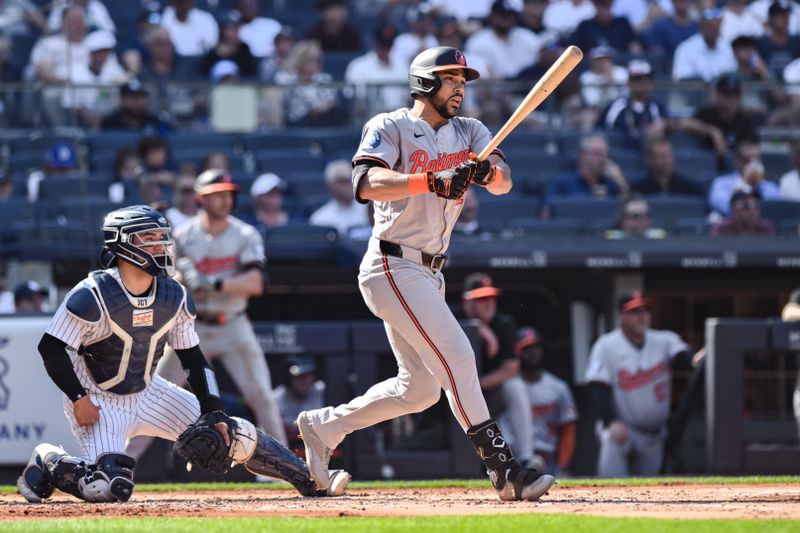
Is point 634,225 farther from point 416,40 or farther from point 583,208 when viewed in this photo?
point 416,40

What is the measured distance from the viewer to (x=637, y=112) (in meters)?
11.3

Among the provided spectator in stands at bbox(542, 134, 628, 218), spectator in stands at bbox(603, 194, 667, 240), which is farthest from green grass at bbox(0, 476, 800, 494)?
spectator in stands at bbox(542, 134, 628, 218)

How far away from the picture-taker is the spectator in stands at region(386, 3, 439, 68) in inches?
476

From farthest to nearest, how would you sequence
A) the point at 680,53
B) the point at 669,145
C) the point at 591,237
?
the point at 680,53 < the point at 669,145 < the point at 591,237

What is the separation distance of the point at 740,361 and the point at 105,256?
4.58m

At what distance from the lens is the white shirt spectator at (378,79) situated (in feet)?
36.0

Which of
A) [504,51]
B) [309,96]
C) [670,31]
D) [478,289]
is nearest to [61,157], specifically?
[309,96]

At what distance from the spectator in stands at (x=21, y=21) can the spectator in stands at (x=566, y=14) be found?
15.1 ft

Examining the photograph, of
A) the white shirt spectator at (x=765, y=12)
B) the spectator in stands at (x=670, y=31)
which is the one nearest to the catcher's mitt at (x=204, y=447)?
the spectator in stands at (x=670, y=31)

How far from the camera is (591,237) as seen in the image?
9.66 m

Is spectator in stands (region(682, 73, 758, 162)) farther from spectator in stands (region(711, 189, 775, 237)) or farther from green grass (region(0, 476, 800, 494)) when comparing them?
green grass (region(0, 476, 800, 494))

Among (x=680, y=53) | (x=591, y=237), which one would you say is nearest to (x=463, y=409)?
(x=591, y=237)

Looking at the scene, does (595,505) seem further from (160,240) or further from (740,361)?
(740,361)

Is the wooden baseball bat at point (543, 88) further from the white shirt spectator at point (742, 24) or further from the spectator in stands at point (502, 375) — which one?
the white shirt spectator at point (742, 24)
